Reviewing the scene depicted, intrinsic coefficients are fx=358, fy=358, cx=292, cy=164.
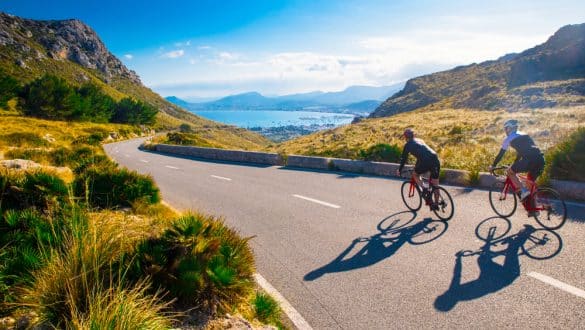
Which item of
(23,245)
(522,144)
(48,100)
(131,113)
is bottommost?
(23,245)

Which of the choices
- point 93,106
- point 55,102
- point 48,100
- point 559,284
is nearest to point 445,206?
point 559,284

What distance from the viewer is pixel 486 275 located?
482cm

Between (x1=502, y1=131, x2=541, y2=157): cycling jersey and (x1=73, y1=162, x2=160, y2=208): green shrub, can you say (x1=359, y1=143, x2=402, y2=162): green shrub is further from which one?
(x1=73, y1=162, x2=160, y2=208): green shrub

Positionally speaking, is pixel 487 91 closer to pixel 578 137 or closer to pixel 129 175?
pixel 578 137

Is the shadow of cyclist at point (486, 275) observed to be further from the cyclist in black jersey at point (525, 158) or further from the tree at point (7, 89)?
the tree at point (7, 89)

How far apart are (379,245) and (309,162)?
10758mm

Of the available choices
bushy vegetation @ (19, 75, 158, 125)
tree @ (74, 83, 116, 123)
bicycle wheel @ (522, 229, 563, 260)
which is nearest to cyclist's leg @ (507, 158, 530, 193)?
bicycle wheel @ (522, 229, 563, 260)

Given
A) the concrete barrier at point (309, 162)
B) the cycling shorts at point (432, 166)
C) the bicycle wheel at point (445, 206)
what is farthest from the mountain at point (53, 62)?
the bicycle wheel at point (445, 206)

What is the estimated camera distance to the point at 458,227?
6.86 meters

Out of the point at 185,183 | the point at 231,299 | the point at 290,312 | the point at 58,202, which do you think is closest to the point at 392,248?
the point at 290,312

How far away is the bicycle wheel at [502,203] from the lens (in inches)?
288

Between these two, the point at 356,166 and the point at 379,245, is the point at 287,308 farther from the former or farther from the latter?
the point at 356,166

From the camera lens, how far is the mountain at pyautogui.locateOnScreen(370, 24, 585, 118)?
210 feet

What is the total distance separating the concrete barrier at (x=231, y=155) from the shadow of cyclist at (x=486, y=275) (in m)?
13.6
